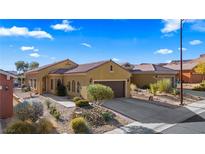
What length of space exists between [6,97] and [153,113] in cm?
742

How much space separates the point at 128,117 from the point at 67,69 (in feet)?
Result: 20.8

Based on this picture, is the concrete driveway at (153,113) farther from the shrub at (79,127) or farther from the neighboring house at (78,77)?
the shrub at (79,127)

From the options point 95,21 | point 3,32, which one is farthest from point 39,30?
point 95,21

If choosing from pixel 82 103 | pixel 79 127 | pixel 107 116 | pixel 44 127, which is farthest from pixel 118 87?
pixel 44 127

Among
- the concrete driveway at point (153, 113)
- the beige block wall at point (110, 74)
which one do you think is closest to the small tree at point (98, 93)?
the concrete driveway at point (153, 113)

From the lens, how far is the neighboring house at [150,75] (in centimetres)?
2144

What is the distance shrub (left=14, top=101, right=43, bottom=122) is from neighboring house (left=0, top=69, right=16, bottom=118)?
36.1 inches

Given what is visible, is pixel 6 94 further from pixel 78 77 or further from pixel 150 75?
pixel 150 75

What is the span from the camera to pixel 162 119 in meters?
10.9

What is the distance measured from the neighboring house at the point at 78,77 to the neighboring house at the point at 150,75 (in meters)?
5.62

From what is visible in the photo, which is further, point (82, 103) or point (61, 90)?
point (61, 90)

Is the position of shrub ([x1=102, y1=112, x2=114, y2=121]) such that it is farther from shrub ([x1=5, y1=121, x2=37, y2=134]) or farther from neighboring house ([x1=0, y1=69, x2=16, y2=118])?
neighboring house ([x1=0, y1=69, x2=16, y2=118])
